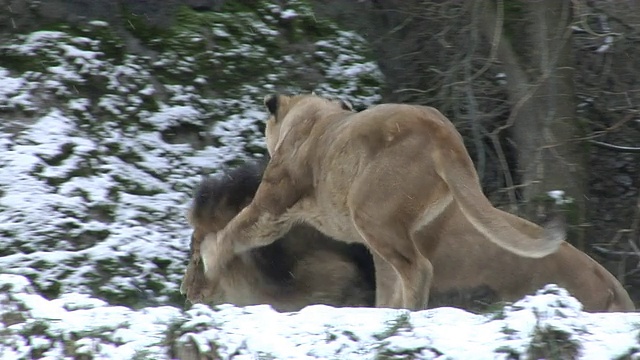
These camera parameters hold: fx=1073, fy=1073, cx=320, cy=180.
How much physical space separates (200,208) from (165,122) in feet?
7.67

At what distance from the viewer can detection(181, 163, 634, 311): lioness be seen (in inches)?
241

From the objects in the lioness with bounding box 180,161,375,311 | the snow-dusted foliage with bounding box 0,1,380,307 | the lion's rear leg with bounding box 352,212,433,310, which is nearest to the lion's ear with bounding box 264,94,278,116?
the lioness with bounding box 180,161,375,311

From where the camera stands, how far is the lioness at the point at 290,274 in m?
6.68

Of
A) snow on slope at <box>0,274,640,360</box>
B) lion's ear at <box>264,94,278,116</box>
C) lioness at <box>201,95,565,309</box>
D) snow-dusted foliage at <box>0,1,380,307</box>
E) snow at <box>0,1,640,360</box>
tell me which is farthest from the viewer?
snow-dusted foliage at <box>0,1,380,307</box>

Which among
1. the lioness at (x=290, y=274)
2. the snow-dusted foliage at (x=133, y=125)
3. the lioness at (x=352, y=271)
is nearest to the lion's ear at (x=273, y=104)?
the lioness at (x=352, y=271)

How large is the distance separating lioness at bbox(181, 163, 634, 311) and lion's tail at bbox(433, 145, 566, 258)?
401 millimetres

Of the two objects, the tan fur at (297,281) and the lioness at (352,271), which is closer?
the lioness at (352,271)

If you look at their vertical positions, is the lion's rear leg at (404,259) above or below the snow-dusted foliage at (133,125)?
above

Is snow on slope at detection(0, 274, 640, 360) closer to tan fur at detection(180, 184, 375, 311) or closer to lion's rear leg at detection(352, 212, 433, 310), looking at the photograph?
lion's rear leg at detection(352, 212, 433, 310)

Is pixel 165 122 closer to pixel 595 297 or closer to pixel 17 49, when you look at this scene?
pixel 17 49

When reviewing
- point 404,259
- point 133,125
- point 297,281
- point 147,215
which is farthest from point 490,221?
point 133,125

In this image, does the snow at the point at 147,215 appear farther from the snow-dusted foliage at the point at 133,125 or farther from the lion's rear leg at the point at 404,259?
the lion's rear leg at the point at 404,259

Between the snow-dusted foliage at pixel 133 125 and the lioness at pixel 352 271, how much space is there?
0.73 meters

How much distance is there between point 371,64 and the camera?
10.1 m
